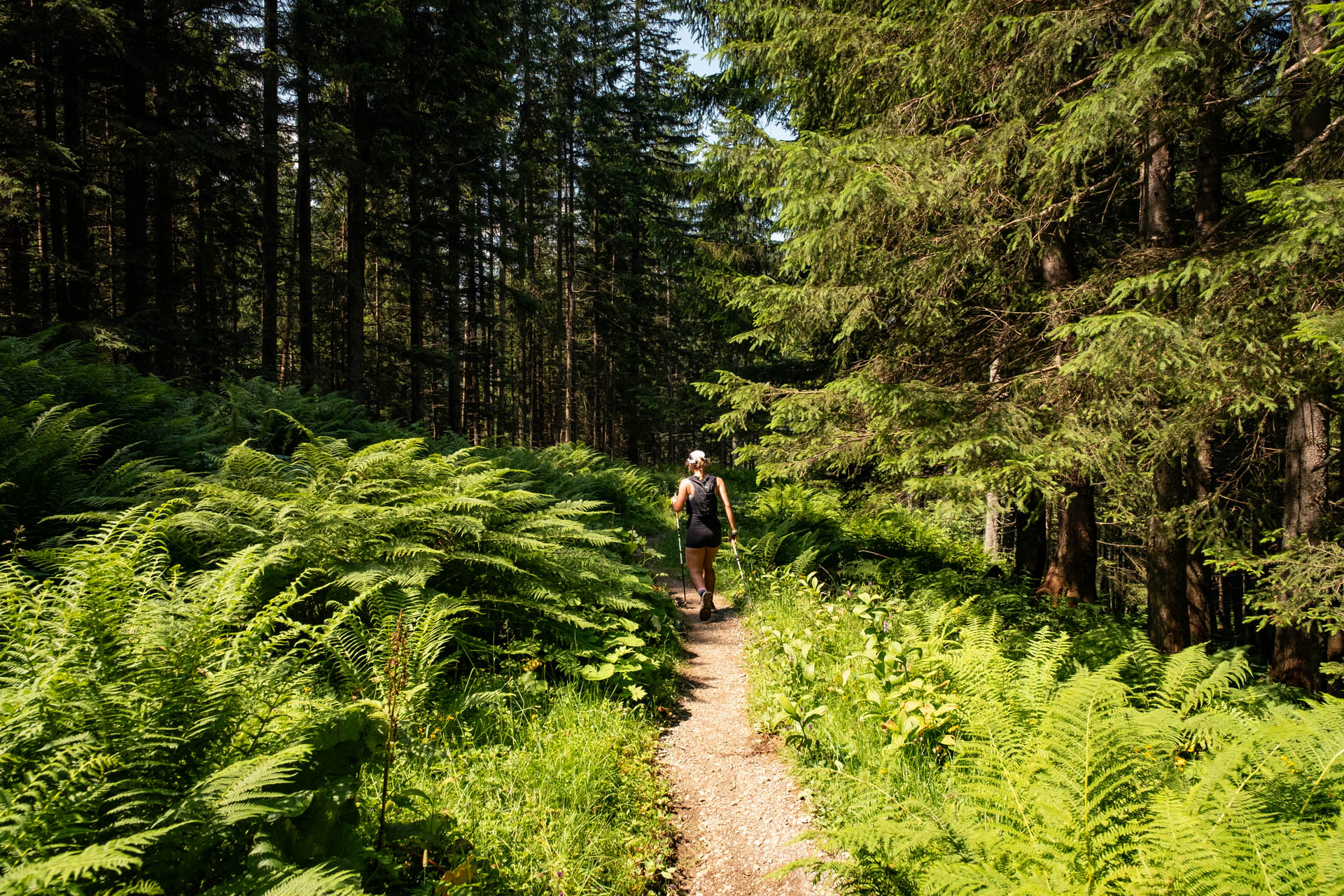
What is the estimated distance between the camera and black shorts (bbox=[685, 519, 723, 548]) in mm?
7000

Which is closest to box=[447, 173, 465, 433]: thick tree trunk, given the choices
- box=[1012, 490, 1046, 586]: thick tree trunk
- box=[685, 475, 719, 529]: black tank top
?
box=[685, 475, 719, 529]: black tank top

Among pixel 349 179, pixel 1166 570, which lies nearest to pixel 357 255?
pixel 349 179

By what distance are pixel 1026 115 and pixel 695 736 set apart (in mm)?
6385

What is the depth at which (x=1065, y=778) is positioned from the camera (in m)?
2.16

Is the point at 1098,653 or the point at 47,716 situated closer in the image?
the point at 47,716

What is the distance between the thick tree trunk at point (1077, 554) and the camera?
7332 millimetres

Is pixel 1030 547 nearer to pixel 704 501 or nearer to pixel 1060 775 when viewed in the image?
pixel 704 501

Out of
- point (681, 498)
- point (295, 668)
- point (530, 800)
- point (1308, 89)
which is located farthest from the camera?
point (681, 498)

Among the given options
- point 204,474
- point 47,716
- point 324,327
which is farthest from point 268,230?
point 324,327

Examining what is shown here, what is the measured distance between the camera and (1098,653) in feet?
16.0

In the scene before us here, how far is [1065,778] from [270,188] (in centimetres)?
1455

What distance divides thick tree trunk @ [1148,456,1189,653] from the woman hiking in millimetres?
4163

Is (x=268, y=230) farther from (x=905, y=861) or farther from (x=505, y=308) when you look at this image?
(x=905, y=861)

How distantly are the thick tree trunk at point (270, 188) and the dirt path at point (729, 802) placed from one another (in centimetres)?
1010
